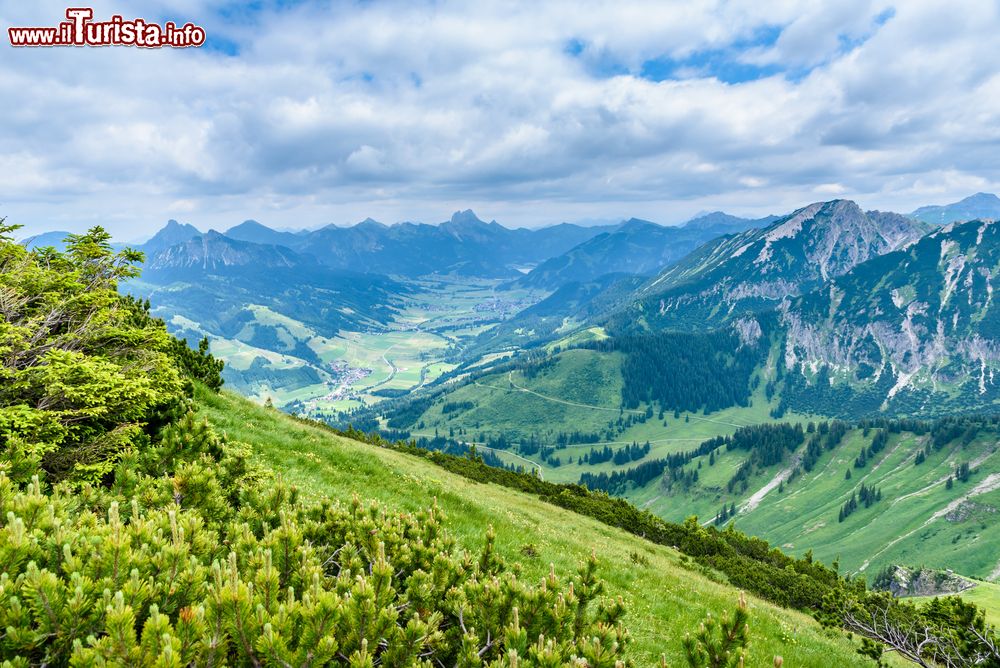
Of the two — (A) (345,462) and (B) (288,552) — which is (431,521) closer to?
(B) (288,552)

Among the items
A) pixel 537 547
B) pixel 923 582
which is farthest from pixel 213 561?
pixel 923 582

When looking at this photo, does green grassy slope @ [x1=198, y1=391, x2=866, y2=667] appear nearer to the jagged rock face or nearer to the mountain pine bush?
the mountain pine bush

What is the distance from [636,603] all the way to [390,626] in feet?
53.0

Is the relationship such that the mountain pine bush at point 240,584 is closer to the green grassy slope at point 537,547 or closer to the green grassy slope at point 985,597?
the green grassy slope at point 537,547

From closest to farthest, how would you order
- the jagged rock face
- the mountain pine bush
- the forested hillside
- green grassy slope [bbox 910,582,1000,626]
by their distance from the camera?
the mountain pine bush
the forested hillside
green grassy slope [bbox 910,582,1000,626]
the jagged rock face

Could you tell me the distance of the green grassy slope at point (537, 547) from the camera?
17938mm

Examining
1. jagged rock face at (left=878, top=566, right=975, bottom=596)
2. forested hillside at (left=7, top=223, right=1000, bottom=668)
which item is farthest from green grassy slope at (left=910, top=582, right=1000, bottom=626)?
forested hillside at (left=7, top=223, right=1000, bottom=668)

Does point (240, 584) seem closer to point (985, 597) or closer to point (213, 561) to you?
point (213, 561)

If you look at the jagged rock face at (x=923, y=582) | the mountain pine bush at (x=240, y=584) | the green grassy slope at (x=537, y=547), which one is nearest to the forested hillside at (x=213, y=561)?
the mountain pine bush at (x=240, y=584)

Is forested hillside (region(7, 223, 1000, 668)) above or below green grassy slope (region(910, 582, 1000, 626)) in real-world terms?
above

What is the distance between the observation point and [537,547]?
23.1m

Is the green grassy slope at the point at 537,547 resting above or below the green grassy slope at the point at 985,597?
above

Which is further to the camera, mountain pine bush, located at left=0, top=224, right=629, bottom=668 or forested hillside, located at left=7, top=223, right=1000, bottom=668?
forested hillside, located at left=7, top=223, right=1000, bottom=668

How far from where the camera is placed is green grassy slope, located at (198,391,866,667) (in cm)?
1794
